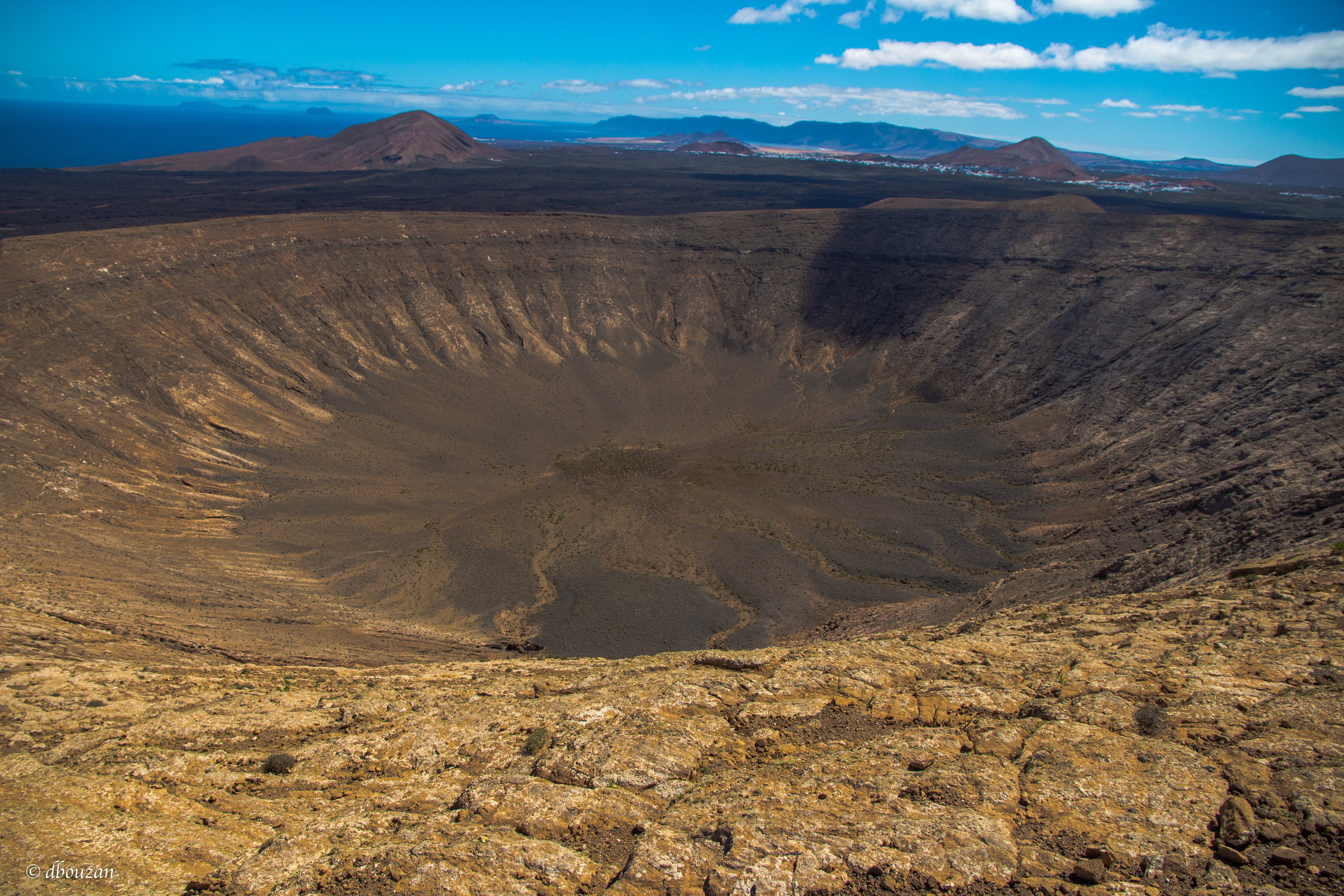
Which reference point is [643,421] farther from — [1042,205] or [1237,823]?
[1042,205]

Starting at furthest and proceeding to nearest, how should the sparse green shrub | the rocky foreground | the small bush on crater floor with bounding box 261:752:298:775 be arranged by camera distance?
the sparse green shrub → the small bush on crater floor with bounding box 261:752:298:775 → the rocky foreground

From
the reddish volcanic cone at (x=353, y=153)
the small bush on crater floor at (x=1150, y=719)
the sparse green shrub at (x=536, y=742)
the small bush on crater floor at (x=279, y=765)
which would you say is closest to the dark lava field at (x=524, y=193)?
the reddish volcanic cone at (x=353, y=153)

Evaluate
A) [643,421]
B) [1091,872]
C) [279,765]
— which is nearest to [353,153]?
[643,421]

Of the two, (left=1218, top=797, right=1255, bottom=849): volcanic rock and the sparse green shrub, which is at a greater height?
(left=1218, top=797, right=1255, bottom=849): volcanic rock

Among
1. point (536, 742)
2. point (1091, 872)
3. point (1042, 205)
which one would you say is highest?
point (1042, 205)

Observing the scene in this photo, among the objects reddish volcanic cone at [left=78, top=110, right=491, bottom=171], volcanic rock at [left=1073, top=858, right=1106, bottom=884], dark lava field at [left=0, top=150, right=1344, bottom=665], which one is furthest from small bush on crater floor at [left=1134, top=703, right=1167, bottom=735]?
reddish volcanic cone at [left=78, top=110, right=491, bottom=171]

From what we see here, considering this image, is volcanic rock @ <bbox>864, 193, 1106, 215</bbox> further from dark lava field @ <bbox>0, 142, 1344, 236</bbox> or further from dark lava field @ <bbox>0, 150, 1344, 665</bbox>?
dark lava field @ <bbox>0, 142, 1344, 236</bbox>
